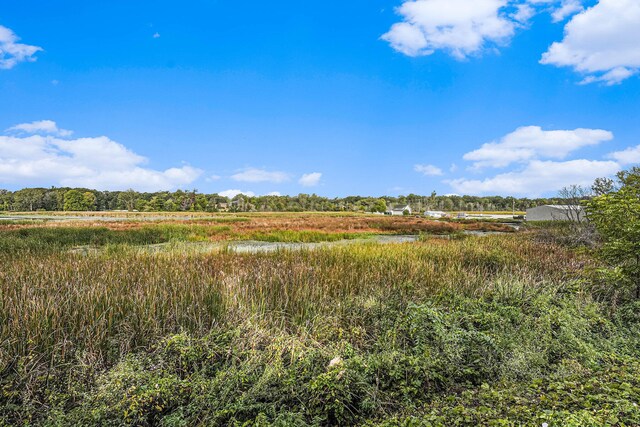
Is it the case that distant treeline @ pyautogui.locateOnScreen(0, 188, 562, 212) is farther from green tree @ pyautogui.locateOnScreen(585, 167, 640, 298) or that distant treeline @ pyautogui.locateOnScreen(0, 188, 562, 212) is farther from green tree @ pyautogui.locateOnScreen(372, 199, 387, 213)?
green tree @ pyautogui.locateOnScreen(585, 167, 640, 298)

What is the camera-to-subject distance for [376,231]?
89.5 ft

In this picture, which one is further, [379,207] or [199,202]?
[379,207]

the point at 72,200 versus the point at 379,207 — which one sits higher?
the point at 72,200

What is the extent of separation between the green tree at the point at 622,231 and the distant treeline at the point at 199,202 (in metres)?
102

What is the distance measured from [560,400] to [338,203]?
416 ft

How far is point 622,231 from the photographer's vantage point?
20.0ft

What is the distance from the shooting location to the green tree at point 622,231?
231 inches

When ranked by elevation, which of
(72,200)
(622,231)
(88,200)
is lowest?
(622,231)

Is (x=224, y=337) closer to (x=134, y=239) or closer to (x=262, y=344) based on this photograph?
(x=262, y=344)

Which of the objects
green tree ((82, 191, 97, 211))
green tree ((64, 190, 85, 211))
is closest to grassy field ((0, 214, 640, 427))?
green tree ((64, 190, 85, 211))

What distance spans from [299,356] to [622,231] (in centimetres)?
646

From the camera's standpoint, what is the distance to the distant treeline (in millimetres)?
102969

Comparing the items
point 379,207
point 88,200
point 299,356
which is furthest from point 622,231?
point 88,200

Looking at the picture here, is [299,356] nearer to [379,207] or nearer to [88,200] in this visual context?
[379,207]
